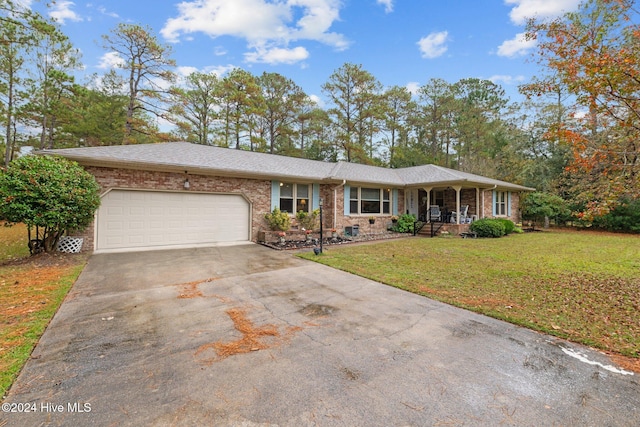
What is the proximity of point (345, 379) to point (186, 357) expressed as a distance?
158 centimetres

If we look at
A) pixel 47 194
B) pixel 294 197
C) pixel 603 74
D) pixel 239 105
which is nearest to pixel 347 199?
pixel 294 197

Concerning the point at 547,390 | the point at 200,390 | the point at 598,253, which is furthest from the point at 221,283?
the point at 598,253

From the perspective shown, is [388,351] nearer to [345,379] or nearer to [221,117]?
[345,379]

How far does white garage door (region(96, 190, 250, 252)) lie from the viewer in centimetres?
855

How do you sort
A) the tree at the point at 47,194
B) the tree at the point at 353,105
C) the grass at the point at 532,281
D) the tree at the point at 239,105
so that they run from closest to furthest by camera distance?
the grass at the point at 532,281, the tree at the point at 47,194, the tree at the point at 239,105, the tree at the point at 353,105

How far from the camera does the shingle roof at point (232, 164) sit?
8.34 m

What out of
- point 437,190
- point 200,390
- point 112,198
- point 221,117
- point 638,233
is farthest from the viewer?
point 221,117

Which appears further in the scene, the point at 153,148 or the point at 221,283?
the point at 153,148

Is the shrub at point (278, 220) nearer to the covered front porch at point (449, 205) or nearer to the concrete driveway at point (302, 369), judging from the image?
the concrete driveway at point (302, 369)

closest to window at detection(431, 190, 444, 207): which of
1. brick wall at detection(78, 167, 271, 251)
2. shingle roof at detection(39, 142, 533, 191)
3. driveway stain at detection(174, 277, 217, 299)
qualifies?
shingle roof at detection(39, 142, 533, 191)

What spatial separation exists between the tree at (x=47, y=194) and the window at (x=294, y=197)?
642 centimetres

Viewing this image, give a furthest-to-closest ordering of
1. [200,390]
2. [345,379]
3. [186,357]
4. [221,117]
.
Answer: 1. [221,117]
2. [186,357]
3. [345,379]
4. [200,390]

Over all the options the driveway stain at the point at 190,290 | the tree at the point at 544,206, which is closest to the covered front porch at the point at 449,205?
the tree at the point at 544,206

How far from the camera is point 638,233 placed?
1541 centimetres
